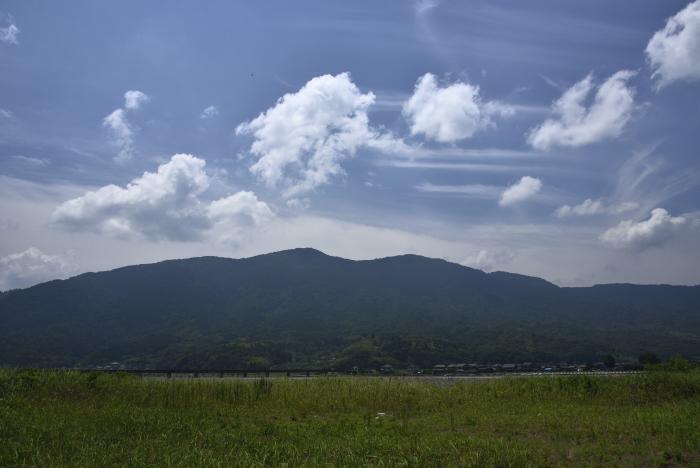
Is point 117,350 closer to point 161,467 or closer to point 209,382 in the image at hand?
point 209,382

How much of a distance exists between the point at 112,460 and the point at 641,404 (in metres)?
22.0

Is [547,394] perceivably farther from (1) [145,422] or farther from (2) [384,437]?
(1) [145,422]

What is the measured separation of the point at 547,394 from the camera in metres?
24.1

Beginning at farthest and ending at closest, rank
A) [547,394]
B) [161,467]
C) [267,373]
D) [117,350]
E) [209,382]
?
[117,350] < [267,373] < [209,382] < [547,394] < [161,467]

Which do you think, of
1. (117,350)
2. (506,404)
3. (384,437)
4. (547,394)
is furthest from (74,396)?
(117,350)

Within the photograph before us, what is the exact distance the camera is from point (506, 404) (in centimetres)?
2178

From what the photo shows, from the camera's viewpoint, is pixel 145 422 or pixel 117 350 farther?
pixel 117 350

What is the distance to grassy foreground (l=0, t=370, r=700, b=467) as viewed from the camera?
11953mm

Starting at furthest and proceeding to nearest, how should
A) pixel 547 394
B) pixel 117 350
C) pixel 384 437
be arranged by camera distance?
1. pixel 117 350
2. pixel 547 394
3. pixel 384 437

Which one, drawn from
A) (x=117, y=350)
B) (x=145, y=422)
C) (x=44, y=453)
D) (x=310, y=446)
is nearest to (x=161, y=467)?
(x=44, y=453)

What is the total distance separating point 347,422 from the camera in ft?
57.4

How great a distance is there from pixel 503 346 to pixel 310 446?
173 m

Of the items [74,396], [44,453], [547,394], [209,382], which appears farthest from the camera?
[209,382]

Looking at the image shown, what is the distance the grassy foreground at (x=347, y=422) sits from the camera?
11953mm
